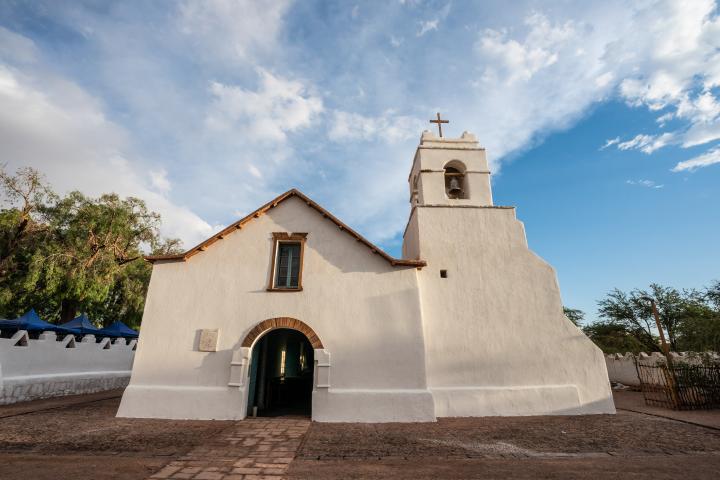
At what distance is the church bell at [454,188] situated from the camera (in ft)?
44.3

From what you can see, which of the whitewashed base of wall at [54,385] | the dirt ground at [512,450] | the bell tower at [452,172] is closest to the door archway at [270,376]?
the dirt ground at [512,450]

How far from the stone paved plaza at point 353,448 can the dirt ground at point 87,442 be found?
0.07ft

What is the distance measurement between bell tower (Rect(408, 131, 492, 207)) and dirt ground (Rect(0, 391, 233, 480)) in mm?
10173

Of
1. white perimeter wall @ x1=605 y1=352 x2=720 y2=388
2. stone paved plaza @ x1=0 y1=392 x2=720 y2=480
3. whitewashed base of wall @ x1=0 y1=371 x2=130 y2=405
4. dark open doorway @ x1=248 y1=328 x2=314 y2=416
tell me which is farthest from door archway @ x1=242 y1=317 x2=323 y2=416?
white perimeter wall @ x1=605 y1=352 x2=720 y2=388

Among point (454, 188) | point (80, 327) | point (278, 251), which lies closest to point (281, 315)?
point (278, 251)

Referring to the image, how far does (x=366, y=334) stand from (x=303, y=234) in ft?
12.5

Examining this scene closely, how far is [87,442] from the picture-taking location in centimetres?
700

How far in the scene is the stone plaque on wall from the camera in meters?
9.94

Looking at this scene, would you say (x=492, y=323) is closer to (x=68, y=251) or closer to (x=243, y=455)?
(x=243, y=455)

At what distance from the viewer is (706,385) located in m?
11.4

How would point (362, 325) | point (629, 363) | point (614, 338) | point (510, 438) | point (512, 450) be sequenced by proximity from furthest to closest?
1. point (614, 338)
2. point (629, 363)
3. point (362, 325)
4. point (510, 438)
5. point (512, 450)

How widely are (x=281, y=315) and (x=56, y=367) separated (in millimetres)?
10389

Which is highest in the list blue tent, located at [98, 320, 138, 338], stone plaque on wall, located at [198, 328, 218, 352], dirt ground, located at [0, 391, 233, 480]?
blue tent, located at [98, 320, 138, 338]

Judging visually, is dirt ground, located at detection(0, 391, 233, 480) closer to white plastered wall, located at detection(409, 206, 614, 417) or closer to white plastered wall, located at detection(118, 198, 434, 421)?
white plastered wall, located at detection(118, 198, 434, 421)
